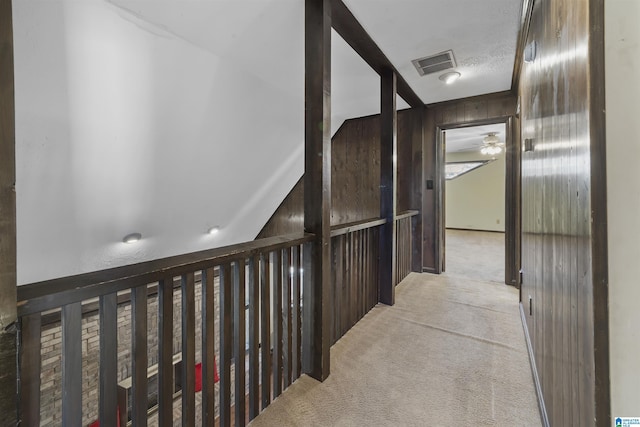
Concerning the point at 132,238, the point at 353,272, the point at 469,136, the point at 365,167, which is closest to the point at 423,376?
the point at 353,272

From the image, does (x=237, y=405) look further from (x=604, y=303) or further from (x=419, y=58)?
(x=419, y=58)

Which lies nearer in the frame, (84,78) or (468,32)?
(84,78)

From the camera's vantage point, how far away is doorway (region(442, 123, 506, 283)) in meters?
5.78

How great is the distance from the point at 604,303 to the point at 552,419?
948 millimetres

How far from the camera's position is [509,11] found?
1.92 metres

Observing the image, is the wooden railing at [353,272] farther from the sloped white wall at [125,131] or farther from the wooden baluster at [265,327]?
the sloped white wall at [125,131]

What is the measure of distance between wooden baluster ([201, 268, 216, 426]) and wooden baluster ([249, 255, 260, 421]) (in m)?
0.22

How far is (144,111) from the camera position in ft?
7.61

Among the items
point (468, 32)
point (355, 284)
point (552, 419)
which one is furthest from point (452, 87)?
point (552, 419)

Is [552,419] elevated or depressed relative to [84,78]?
depressed

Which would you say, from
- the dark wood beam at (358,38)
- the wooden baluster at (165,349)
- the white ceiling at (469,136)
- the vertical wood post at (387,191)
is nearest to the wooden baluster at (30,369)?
the wooden baluster at (165,349)

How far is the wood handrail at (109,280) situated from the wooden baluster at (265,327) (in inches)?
6.2

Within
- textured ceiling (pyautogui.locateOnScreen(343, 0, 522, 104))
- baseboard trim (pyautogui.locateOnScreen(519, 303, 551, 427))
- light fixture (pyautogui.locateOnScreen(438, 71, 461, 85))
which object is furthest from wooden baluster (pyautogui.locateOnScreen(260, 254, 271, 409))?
light fixture (pyautogui.locateOnScreen(438, 71, 461, 85))

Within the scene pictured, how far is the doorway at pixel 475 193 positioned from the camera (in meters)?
5.78
